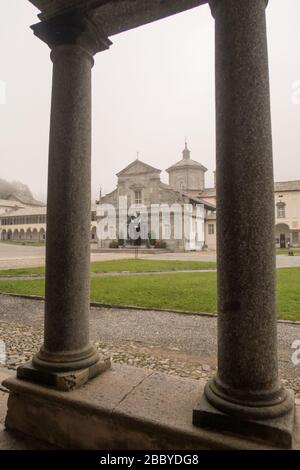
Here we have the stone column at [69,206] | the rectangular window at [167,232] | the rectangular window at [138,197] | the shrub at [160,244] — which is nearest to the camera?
the stone column at [69,206]

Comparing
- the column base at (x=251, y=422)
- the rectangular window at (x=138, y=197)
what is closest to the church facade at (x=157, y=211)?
the rectangular window at (x=138, y=197)

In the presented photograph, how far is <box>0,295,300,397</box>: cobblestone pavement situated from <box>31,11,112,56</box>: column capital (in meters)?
3.70

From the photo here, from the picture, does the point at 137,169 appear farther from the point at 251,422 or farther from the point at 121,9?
the point at 251,422

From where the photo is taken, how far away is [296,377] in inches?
145

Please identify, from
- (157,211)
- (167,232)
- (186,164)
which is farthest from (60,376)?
(186,164)

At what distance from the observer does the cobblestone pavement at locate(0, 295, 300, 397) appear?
4.04 m

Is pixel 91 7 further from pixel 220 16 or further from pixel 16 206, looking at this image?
pixel 16 206

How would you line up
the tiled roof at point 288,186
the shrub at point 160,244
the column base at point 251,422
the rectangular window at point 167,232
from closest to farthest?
the column base at point 251,422 < the shrub at point 160,244 < the rectangular window at point 167,232 < the tiled roof at point 288,186

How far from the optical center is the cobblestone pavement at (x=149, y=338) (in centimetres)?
404

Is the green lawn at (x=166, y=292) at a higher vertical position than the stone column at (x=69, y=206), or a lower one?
lower

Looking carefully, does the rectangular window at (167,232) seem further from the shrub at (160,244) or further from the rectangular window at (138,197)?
the rectangular window at (138,197)

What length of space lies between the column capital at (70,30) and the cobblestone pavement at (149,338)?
3.70 m
